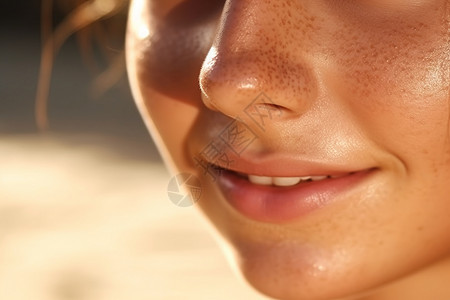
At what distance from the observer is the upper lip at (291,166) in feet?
2.01

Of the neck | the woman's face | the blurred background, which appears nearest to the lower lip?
the woman's face

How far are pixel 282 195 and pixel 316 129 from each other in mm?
92

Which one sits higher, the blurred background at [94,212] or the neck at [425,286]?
the blurred background at [94,212]

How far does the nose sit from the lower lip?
0.08m

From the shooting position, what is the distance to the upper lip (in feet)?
2.01

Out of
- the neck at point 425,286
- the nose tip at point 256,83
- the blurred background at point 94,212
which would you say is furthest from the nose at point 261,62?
the blurred background at point 94,212

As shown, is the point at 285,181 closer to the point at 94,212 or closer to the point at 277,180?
the point at 277,180

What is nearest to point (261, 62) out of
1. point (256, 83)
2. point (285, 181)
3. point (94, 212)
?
point (256, 83)

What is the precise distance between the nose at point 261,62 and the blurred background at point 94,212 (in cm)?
65

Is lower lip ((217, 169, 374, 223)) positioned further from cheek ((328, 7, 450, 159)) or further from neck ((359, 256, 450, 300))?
neck ((359, 256, 450, 300))

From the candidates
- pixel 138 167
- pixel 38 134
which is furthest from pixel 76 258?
pixel 38 134

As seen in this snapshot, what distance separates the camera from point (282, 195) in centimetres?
66

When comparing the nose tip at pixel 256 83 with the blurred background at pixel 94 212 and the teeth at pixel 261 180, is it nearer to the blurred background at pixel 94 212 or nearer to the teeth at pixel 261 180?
the teeth at pixel 261 180

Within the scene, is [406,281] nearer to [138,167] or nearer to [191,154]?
[191,154]
